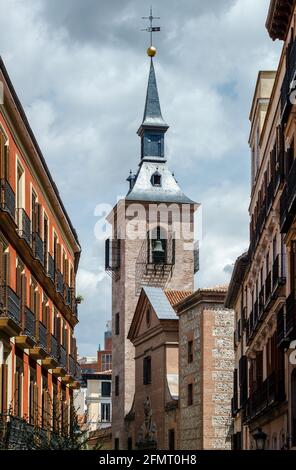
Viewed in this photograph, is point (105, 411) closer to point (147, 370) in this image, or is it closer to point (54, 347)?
point (147, 370)

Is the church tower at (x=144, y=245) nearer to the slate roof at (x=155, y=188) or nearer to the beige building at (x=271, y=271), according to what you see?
the slate roof at (x=155, y=188)

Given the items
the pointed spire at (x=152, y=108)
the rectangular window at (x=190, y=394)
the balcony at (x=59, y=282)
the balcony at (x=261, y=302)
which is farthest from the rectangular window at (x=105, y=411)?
the balcony at (x=261, y=302)

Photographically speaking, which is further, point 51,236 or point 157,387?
point 157,387

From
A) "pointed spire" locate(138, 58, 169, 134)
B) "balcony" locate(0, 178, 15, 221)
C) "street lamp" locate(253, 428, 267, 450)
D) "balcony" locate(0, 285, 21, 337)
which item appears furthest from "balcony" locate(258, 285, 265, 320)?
"pointed spire" locate(138, 58, 169, 134)

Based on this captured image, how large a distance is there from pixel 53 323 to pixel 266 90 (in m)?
11.2

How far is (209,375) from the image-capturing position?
190 ft

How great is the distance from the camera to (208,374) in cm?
5778

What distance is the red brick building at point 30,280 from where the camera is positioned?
30703mm

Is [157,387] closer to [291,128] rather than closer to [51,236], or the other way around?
[51,236]

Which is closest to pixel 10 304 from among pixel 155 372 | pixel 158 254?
pixel 155 372
